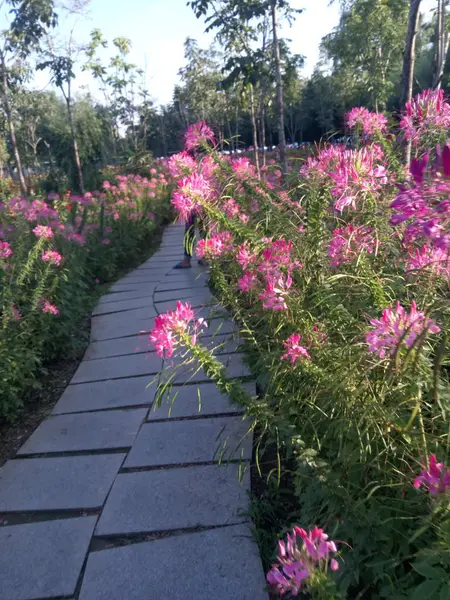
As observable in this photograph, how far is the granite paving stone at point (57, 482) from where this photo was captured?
2307 millimetres

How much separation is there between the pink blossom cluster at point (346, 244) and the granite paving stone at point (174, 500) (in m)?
1.11

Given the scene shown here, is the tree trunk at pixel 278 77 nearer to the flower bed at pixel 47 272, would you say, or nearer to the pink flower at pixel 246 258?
the flower bed at pixel 47 272

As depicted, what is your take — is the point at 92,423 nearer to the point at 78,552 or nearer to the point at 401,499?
the point at 78,552

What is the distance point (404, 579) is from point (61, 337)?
127 inches

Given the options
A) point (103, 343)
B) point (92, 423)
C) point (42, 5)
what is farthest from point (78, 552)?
point (42, 5)

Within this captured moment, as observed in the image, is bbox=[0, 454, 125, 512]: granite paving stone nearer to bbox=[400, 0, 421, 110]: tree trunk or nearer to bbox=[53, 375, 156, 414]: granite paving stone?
bbox=[53, 375, 156, 414]: granite paving stone

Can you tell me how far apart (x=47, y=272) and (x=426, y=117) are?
9.20ft

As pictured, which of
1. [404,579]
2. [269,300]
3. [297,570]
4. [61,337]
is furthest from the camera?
[61,337]

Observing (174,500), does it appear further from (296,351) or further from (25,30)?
(25,30)

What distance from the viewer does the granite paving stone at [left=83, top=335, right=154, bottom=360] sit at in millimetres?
3934

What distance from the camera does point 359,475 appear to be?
153cm

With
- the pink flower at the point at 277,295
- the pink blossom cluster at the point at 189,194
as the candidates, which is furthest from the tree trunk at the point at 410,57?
the pink flower at the point at 277,295

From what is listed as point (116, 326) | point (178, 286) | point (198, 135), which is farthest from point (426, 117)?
point (178, 286)

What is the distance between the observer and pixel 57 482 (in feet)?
Answer: 8.04
